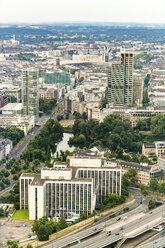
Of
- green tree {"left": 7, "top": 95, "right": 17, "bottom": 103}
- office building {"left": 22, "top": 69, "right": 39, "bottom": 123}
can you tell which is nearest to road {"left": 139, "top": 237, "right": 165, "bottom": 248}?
office building {"left": 22, "top": 69, "right": 39, "bottom": 123}

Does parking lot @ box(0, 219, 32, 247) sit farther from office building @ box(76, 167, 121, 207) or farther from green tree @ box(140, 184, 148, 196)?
green tree @ box(140, 184, 148, 196)

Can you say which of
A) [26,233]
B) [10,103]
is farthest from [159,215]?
[10,103]

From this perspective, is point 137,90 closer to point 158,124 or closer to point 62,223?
point 158,124

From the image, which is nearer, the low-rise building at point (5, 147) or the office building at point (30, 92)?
the low-rise building at point (5, 147)

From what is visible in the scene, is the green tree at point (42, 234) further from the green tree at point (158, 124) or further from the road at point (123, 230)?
the green tree at point (158, 124)

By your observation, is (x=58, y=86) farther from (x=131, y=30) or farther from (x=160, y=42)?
(x=131, y=30)

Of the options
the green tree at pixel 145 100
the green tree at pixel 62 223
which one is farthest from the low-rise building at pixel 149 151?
the green tree at pixel 145 100

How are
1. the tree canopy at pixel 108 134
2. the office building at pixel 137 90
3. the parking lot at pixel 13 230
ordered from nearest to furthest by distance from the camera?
the parking lot at pixel 13 230
the tree canopy at pixel 108 134
the office building at pixel 137 90
